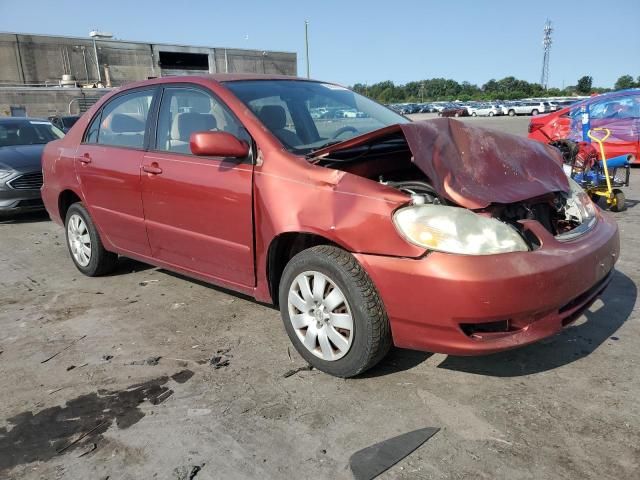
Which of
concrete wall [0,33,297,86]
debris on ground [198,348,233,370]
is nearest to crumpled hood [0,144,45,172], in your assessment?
debris on ground [198,348,233,370]

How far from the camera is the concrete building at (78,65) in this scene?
4006 cm

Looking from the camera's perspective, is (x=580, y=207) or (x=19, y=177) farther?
(x=19, y=177)

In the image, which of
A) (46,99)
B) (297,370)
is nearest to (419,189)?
(297,370)

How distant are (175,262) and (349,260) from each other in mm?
1705

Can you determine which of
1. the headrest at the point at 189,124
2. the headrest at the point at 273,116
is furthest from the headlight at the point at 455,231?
the headrest at the point at 189,124

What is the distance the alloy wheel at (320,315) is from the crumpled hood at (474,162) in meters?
0.76

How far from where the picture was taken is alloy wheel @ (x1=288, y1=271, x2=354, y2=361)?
9.20 feet

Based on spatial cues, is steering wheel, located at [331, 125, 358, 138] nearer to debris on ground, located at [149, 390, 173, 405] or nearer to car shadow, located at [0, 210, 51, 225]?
debris on ground, located at [149, 390, 173, 405]

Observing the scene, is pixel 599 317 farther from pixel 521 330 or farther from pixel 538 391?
pixel 521 330

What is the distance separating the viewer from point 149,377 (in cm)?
304

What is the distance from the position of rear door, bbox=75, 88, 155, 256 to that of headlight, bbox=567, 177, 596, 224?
303cm

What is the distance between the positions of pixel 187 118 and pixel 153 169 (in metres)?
0.45

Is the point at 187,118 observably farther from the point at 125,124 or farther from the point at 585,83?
the point at 585,83

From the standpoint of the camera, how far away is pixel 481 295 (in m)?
2.39
